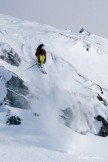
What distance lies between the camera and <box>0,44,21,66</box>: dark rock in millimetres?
24852

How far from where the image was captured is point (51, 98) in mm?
24000

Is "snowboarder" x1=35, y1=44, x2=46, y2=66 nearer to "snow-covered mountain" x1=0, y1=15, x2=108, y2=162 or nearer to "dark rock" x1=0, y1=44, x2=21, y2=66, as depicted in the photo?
"snow-covered mountain" x1=0, y1=15, x2=108, y2=162

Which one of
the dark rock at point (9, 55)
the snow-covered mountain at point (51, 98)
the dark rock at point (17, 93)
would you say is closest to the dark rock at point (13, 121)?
the snow-covered mountain at point (51, 98)

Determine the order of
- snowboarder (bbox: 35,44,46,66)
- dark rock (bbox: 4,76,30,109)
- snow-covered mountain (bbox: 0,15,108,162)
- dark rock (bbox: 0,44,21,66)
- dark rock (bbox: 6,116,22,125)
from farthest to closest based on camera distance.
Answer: snowboarder (bbox: 35,44,46,66) < dark rock (bbox: 0,44,21,66) < dark rock (bbox: 4,76,30,109) < dark rock (bbox: 6,116,22,125) < snow-covered mountain (bbox: 0,15,108,162)

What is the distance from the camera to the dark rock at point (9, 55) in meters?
24.9

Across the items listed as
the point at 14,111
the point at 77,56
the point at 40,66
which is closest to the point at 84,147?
the point at 14,111

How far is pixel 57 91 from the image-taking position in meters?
24.4

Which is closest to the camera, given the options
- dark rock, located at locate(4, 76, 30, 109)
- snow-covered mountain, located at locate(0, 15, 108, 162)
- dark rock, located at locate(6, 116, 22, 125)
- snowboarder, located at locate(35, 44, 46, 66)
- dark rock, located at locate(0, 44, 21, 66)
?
snow-covered mountain, located at locate(0, 15, 108, 162)

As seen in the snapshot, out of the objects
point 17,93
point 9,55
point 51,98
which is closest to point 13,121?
point 17,93

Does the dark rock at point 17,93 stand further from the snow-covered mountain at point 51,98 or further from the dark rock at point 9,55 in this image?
the dark rock at point 9,55

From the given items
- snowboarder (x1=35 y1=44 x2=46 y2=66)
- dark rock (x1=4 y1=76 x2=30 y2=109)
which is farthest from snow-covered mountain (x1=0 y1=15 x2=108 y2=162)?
snowboarder (x1=35 y1=44 x2=46 y2=66)

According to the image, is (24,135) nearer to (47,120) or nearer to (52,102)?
(47,120)

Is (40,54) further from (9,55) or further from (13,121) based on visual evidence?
Result: (13,121)

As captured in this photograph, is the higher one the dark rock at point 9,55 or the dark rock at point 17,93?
the dark rock at point 9,55
